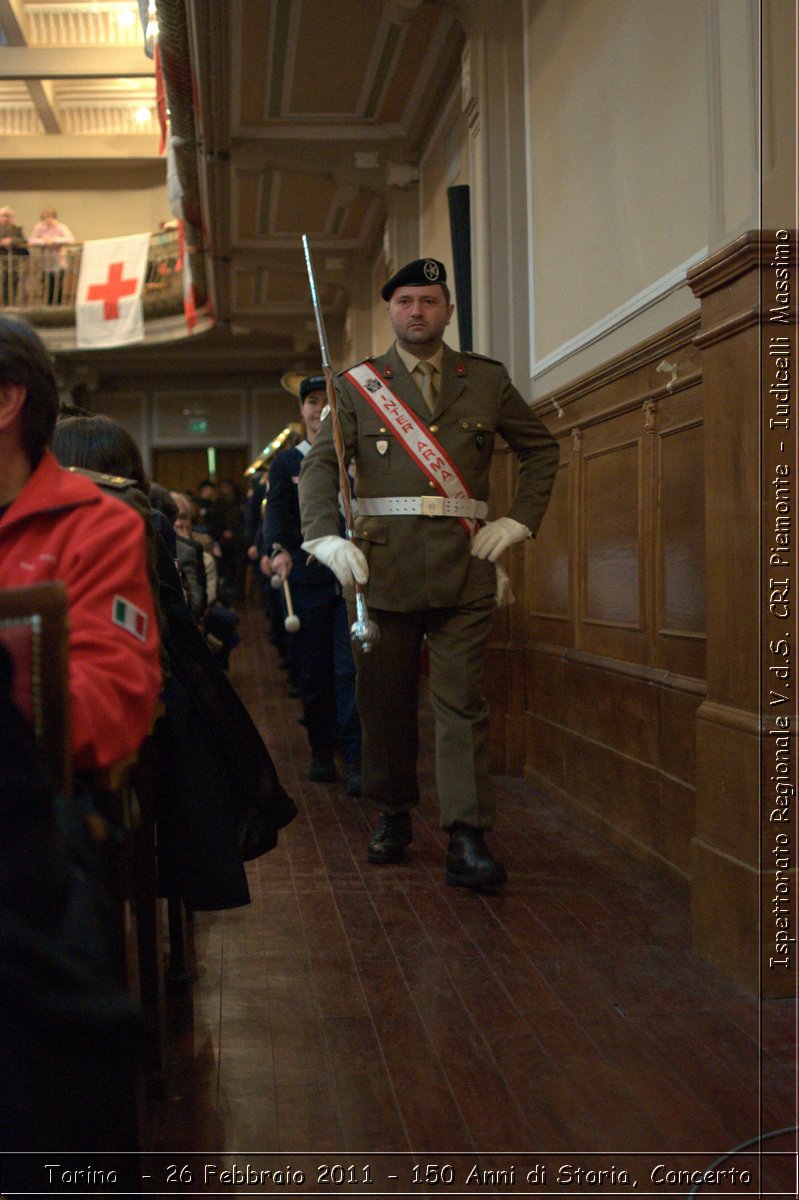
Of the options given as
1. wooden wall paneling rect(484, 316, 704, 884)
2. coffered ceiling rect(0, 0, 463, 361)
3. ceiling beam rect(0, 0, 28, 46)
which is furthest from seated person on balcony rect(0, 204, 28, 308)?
wooden wall paneling rect(484, 316, 704, 884)

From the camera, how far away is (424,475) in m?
3.82

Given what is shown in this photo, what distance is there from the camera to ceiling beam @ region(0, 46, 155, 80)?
16766 mm

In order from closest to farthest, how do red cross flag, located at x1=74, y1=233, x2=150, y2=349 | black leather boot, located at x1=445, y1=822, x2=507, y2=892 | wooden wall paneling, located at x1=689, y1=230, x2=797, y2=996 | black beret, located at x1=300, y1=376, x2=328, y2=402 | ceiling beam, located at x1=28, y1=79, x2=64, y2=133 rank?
wooden wall paneling, located at x1=689, y1=230, x2=797, y2=996, black leather boot, located at x1=445, y1=822, x2=507, y2=892, black beret, located at x1=300, y1=376, x2=328, y2=402, red cross flag, located at x1=74, y1=233, x2=150, y2=349, ceiling beam, located at x1=28, y1=79, x2=64, y2=133

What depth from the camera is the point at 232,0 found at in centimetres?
632

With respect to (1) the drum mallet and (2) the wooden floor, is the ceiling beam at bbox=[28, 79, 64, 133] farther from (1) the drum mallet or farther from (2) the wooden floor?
(2) the wooden floor

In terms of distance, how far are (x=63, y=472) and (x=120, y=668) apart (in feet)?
1.09

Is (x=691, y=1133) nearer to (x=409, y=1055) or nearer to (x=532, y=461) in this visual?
(x=409, y=1055)

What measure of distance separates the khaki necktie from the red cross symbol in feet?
47.4

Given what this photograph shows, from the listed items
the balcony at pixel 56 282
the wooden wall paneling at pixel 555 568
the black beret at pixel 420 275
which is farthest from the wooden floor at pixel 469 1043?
the balcony at pixel 56 282

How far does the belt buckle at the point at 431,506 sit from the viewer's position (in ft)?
12.5

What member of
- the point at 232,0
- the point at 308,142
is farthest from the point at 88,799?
the point at 308,142

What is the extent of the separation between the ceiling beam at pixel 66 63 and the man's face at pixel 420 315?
1460cm

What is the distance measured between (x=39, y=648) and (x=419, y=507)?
252cm

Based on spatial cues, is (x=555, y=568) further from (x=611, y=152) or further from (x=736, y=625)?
(x=736, y=625)
